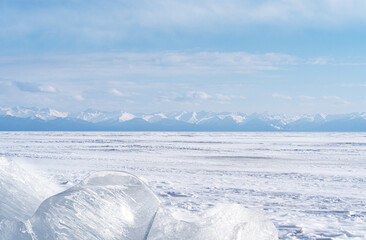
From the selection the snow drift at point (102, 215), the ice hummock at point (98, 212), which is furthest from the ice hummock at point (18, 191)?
the ice hummock at point (98, 212)

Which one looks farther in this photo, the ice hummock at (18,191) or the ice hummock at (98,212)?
the ice hummock at (18,191)

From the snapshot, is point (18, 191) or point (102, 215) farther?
point (18, 191)

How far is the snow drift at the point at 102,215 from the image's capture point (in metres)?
2.34

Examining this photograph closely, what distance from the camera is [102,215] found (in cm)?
248

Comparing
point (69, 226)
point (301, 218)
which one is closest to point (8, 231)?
point (69, 226)

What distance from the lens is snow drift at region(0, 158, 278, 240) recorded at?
2336 mm

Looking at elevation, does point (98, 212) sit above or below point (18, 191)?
below

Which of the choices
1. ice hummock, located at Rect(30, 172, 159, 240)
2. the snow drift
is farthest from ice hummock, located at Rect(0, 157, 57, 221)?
ice hummock, located at Rect(30, 172, 159, 240)

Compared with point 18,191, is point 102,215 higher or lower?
lower

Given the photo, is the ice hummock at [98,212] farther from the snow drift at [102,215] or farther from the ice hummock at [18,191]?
the ice hummock at [18,191]

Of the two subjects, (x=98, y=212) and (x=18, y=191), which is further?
(x=18, y=191)

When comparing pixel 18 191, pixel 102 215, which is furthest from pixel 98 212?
pixel 18 191

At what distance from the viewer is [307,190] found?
11.0 meters

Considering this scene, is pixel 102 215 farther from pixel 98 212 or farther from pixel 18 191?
pixel 18 191
